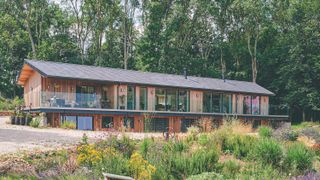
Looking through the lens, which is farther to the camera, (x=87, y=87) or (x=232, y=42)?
(x=232, y=42)

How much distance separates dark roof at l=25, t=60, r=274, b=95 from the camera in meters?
28.2

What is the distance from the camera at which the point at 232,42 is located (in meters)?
50.4

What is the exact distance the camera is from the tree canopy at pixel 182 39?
45.3 meters

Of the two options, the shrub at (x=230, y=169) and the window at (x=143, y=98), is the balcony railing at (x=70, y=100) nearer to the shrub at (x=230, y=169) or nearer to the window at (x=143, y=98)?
the window at (x=143, y=98)

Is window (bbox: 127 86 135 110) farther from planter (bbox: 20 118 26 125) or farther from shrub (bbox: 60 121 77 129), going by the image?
planter (bbox: 20 118 26 125)

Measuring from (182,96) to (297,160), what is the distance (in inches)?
927

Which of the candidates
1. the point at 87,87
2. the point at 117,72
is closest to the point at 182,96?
the point at 117,72

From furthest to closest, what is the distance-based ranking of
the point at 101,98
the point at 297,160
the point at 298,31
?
the point at 298,31
the point at 101,98
the point at 297,160

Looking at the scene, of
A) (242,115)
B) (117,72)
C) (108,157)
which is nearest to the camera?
(108,157)

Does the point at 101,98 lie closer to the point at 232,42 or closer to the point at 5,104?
the point at 5,104

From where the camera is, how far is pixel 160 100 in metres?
33.2

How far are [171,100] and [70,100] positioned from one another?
28.9ft

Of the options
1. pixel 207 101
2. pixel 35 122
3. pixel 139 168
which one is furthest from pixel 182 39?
pixel 139 168

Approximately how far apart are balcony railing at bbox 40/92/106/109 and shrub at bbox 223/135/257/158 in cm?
1521
